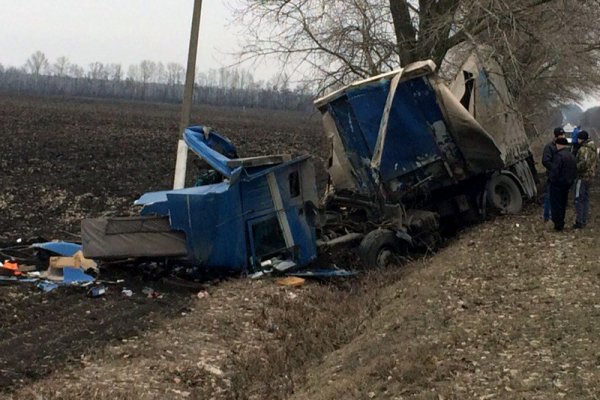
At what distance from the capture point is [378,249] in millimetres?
10719

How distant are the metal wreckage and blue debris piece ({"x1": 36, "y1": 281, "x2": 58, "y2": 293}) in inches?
24.8

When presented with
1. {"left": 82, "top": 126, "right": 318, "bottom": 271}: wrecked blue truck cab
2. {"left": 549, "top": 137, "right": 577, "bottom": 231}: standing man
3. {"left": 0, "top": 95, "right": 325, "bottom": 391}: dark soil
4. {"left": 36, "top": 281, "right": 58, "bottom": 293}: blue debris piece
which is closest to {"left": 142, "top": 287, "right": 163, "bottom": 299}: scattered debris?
{"left": 0, "top": 95, "right": 325, "bottom": 391}: dark soil

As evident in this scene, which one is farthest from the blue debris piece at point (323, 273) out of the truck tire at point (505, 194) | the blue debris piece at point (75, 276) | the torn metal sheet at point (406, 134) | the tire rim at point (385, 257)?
the truck tire at point (505, 194)

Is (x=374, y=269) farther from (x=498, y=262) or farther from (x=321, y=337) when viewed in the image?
(x=321, y=337)

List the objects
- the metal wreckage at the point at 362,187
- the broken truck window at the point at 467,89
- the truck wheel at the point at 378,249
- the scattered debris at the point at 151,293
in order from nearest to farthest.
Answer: the scattered debris at the point at 151,293 → the metal wreckage at the point at 362,187 → the truck wheel at the point at 378,249 → the broken truck window at the point at 467,89

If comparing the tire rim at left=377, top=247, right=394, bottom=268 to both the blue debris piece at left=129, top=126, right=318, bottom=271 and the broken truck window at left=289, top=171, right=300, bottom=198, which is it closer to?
the blue debris piece at left=129, top=126, right=318, bottom=271

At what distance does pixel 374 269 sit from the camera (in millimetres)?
10445

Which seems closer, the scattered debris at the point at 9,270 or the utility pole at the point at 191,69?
the scattered debris at the point at 9,270

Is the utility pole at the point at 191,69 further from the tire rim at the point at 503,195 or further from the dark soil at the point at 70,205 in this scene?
the tire rim at the point at 503,195

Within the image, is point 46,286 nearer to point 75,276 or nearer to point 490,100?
point 75,276

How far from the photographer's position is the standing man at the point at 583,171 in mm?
10383

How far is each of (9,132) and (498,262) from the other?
72.6 ft

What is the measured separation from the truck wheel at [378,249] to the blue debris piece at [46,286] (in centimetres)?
441

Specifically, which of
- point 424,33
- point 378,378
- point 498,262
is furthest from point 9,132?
point 378,378
